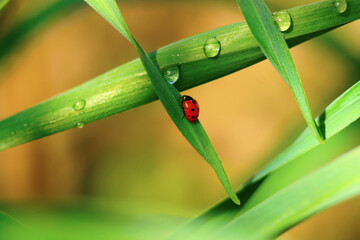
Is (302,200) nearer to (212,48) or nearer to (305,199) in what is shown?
(305,199)

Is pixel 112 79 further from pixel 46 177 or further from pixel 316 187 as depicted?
pixel 46 177

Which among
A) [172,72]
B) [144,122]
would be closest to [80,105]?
[172,72]

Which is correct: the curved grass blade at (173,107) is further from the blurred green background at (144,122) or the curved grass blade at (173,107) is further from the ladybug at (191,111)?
the blurred green background at (144,122)

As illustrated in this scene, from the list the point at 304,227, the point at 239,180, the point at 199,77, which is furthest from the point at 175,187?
the point at 199,77

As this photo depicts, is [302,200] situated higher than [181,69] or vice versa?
[181,69]

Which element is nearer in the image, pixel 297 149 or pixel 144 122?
pixel 297 149

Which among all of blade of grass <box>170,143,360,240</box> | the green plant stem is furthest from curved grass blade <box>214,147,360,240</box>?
the green plant stem

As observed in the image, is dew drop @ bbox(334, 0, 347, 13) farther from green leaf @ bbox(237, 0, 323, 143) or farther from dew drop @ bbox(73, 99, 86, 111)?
dew drop @ bbox(73, 99, 86, 111)

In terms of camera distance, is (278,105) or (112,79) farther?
(278,105)
